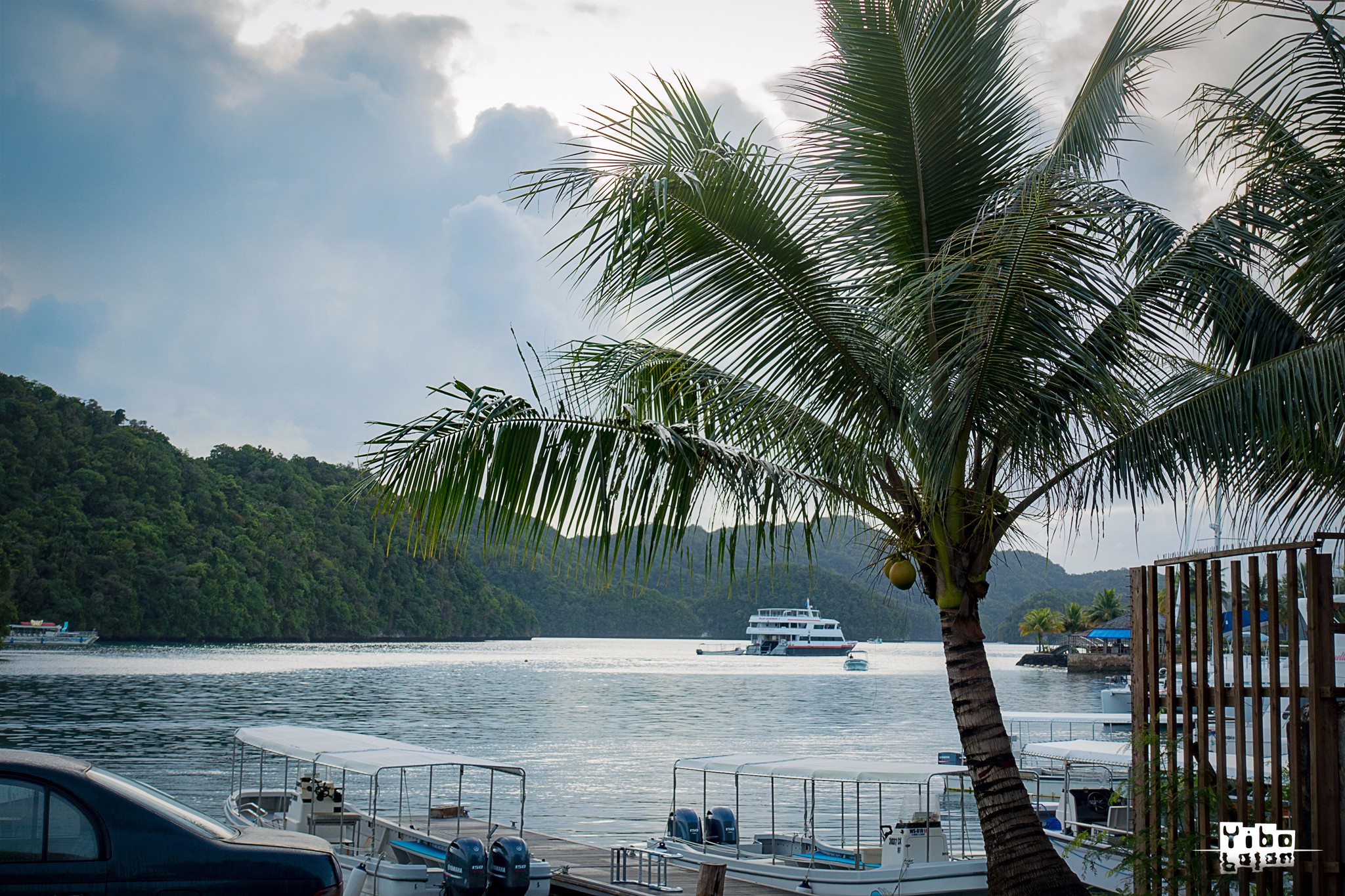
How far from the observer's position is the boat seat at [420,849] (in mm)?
16297

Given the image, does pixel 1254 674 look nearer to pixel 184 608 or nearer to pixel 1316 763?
pixel 1316 763

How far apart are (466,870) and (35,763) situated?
8824mm

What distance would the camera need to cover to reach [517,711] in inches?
2778

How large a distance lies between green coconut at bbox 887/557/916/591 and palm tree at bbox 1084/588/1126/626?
106819 mm

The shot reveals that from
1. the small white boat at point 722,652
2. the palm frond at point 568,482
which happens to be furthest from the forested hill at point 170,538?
the palm frond at point 568,482

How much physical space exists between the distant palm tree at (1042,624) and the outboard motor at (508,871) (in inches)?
5064

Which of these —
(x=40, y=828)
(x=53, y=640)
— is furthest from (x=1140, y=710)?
(x=53, y=640)

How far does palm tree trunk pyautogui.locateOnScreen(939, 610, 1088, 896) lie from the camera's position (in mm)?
8180

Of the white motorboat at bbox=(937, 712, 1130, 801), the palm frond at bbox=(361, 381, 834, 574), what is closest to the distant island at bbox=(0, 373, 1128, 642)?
the white motorboat at bbox=(937, 712, 1130, 801)

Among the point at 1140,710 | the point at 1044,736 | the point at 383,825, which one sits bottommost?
the point at 1044,736

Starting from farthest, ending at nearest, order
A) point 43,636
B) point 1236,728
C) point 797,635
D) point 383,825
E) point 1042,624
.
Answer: point 797,635 < point 1042,624 < point 43,636 < point 383,825 < point 1236,728

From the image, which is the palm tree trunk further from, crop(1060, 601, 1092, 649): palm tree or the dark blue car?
crop(1060, 601, 1092, 649): palm tree

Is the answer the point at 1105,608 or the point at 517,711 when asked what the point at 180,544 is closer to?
the point at 517,711

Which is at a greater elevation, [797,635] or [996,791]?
[996,791]
